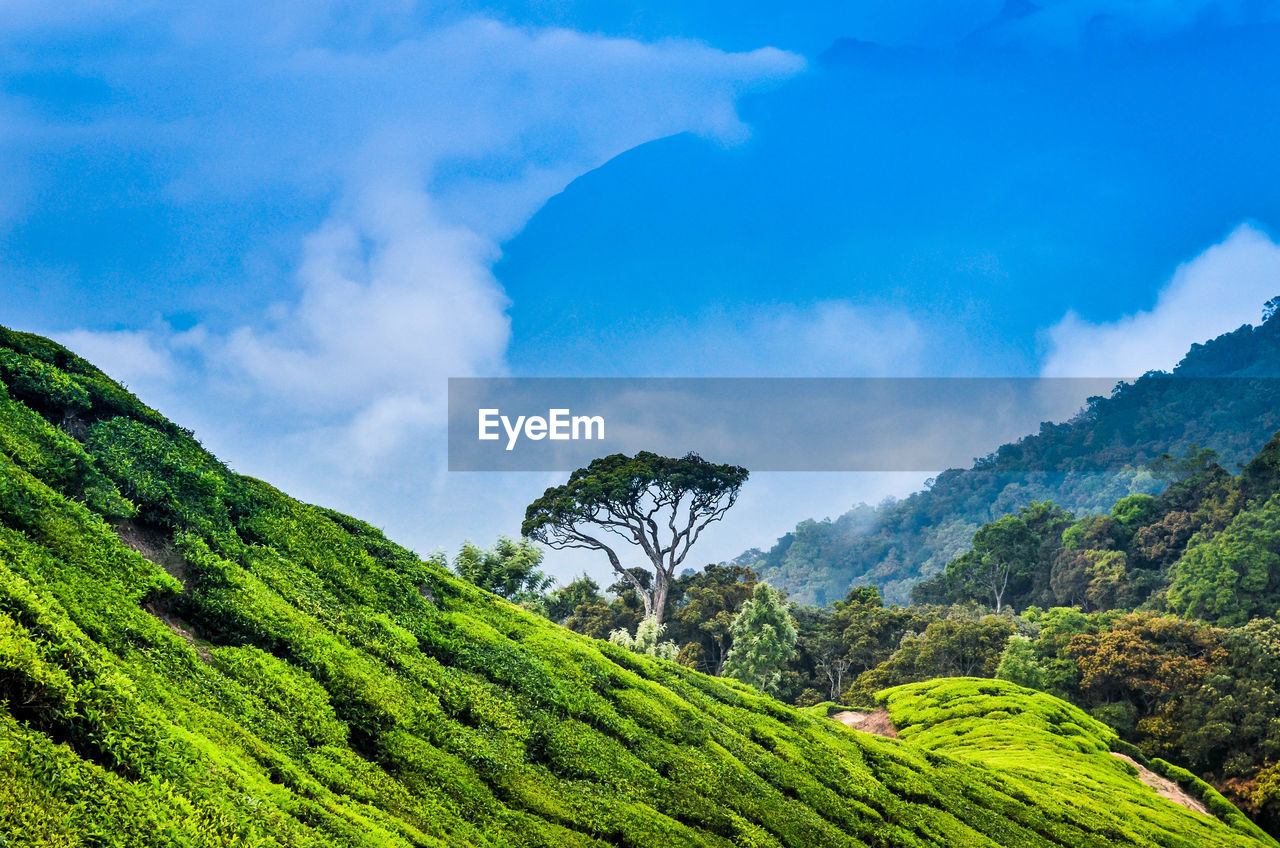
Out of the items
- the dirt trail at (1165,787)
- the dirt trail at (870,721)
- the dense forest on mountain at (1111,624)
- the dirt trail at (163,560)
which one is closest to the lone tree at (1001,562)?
the dense forest on mountain at (1111,624)

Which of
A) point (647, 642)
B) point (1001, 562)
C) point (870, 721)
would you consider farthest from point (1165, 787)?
point (1001, 562)

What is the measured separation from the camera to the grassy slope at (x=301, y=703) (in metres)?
6.30

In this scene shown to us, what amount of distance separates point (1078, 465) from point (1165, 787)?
115633mm

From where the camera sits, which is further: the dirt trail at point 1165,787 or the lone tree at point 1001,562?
the lone tree at point 1001,562

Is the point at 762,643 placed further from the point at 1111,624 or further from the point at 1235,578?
the point at 1235,578

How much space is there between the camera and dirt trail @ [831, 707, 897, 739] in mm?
29491

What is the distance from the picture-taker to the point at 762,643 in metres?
40.9

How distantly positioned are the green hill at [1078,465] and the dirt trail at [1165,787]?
321 ft

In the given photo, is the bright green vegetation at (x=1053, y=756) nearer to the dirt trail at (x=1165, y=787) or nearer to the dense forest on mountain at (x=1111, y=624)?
the dirt trail at (x=1165, y=787)

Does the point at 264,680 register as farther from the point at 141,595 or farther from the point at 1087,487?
the point at 1087,487

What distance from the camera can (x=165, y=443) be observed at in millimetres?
12148

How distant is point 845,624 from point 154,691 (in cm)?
5026

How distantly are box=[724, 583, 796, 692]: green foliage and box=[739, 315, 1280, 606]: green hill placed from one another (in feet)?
288

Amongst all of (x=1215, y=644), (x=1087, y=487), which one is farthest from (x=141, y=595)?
(x=1087, y=487)
